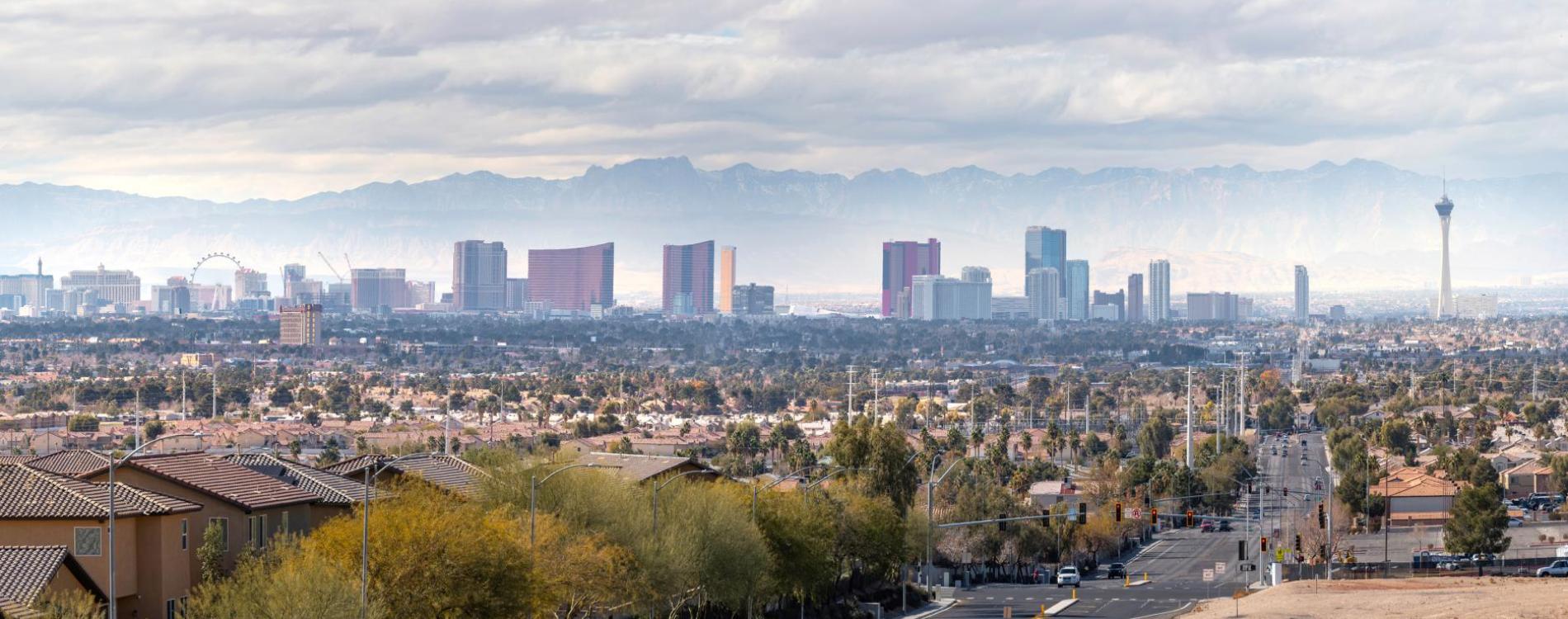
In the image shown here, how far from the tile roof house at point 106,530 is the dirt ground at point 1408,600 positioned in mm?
39483

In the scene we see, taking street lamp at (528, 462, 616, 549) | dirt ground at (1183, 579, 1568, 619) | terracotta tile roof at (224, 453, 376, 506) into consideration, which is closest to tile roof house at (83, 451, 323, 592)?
terracotta tile roof at (224, 453, 376, 506)

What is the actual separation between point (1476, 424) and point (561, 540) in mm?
147888

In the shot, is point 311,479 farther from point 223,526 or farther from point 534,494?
point 534,494

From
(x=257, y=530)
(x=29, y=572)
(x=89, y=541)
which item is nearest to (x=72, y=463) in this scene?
(x=257, y=530)

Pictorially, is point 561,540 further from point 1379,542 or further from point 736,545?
point 1379,542

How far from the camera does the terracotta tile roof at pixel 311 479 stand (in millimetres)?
66875

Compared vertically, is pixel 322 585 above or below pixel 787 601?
above

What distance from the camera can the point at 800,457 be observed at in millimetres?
136875

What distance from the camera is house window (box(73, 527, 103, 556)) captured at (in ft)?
181

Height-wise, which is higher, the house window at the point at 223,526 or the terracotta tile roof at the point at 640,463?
the house window at the point at 223,526

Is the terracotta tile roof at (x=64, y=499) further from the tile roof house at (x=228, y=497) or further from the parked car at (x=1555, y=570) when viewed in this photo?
the parked car at (x=1555, y=570)

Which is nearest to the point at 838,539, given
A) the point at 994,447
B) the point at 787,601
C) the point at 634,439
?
the point at 787,601

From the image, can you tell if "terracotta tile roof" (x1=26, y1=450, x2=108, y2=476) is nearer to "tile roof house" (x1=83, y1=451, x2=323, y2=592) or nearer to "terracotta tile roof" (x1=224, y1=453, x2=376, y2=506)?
"tile roof house" (x1=83, y1=451, x2=323, y2=592)

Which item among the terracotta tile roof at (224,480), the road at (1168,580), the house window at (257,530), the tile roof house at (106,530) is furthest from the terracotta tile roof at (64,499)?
the road at (1168,580)
